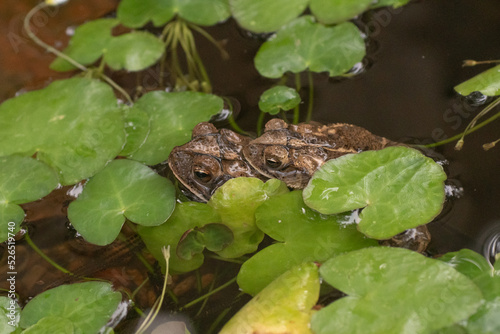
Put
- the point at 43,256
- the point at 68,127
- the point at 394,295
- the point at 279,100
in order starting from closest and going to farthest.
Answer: the point at 394,295, the point at 43,256, the point at 68,127, the point at 279,100

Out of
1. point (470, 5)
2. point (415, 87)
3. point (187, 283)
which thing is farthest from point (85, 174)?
point (470, 5)

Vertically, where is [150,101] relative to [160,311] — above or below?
above

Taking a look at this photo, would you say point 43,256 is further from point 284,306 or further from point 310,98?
point 310,98

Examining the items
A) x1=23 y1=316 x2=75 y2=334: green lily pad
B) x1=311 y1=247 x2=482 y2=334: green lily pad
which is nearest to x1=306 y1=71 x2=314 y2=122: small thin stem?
x1=311 y1=247 x2=482 y2=334: green lily pad

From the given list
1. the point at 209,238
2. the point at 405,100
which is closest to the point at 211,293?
the point at 209,238

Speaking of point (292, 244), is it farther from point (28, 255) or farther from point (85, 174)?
point (28, 255)

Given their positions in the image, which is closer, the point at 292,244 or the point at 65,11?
the point at 292,244
